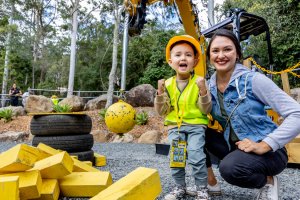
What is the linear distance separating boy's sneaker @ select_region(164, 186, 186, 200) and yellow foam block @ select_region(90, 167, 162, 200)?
16.4 inches

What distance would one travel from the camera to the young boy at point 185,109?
220cm

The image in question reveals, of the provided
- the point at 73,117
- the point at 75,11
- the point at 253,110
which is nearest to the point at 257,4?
the point at 75,11

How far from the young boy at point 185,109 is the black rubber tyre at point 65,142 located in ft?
5.80

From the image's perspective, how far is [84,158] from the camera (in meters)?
3.87

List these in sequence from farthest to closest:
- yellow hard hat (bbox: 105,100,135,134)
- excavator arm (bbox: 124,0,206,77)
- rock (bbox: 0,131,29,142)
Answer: rock (bbox: 0,131,29,142), excavator arm (bbox: 124,0,206,77), yellow hard hat (bbox: 105,100,135,134)

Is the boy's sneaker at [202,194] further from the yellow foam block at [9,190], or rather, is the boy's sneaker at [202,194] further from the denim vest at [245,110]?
the yellow foam block at [9,190]

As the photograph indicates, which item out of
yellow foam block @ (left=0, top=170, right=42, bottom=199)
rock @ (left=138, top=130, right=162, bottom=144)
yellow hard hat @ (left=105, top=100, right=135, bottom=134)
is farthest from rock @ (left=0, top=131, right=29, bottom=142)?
yellow foam block @ (left=0, top=170, right=42, bottom=199)

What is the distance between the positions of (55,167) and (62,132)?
173cm

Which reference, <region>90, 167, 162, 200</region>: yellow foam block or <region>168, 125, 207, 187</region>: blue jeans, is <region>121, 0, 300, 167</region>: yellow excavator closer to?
<region>168, 125, 207, 187</region>: blue jeans

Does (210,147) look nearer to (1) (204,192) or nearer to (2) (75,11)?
(1) (204,192)

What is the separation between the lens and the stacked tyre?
12.4 ft

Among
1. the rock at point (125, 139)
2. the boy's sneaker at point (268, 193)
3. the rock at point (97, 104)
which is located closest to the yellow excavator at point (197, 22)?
the boy's sneaker at point (268, 193)

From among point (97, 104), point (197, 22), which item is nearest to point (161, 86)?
point (197, 22)

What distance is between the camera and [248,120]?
2039mm
